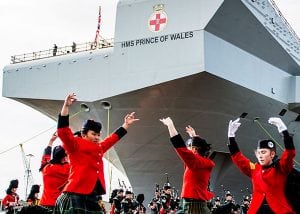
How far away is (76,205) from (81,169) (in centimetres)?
42

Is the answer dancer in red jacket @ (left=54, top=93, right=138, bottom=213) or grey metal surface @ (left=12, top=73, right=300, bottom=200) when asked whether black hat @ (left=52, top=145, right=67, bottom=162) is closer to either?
dancer in red jacket @ (left=54, top=93, right=138, bottom=213)

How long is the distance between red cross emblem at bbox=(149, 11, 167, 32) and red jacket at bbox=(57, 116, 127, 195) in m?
11.9

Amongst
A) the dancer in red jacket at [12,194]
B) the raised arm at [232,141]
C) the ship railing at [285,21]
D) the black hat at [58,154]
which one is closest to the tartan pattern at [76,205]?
the raised arm at [232,141]

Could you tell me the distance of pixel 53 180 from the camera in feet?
27.3

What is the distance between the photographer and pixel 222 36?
57.6ft

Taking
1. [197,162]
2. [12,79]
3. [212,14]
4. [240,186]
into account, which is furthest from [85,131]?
[240,186]

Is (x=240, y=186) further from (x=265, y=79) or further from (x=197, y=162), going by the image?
(x=197, y=162)

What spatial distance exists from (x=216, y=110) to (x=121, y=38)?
445cm

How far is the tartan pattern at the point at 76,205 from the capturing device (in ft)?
19.1

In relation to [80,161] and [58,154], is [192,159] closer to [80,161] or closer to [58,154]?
[80,161]

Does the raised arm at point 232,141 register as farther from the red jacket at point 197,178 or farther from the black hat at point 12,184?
the black hat at point 12,184

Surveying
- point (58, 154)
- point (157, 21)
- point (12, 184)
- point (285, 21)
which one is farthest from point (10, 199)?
point (285, 21)

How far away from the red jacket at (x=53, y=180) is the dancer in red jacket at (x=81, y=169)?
6.99 feet

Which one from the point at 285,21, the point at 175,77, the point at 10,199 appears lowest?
the point at 10,199
